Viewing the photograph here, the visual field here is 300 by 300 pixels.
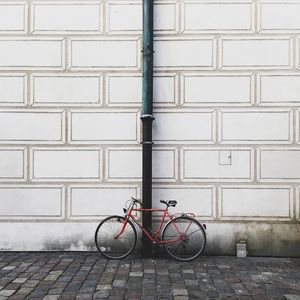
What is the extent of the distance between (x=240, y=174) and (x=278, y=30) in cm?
249

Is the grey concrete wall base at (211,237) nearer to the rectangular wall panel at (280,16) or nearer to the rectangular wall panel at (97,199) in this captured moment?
the rectangular wall panel at (97,199)

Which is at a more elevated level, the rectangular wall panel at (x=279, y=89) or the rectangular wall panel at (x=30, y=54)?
the rectangular wall panel at (x=30, y=54)

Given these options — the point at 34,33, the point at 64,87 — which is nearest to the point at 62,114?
the point at 64,87

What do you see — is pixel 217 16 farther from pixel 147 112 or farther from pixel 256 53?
pixel 147 112

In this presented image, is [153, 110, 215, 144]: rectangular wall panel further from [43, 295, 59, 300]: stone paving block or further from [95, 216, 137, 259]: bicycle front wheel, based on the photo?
[43, 295, 59, 300]: stone paving block

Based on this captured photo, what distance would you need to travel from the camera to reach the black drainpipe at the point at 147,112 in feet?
20.8

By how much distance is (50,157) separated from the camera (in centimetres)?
663

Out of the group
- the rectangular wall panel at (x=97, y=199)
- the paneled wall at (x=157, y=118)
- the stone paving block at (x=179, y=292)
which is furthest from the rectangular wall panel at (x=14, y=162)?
the stone paving block at (x=179, y=292)

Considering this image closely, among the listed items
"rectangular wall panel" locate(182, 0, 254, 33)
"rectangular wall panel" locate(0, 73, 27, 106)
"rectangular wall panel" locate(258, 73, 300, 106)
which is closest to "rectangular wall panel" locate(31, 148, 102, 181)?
"rectangular wall panel" locate(0, 73, 27, 106)

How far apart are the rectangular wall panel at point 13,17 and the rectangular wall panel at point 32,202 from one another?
2682 millimetres

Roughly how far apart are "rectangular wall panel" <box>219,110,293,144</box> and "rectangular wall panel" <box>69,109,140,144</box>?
1.50 metres

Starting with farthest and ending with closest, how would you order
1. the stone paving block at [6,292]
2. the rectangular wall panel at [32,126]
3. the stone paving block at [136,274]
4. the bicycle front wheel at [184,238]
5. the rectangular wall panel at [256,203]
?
the rectangular wall panel at [32,126], the rectangular wall panel at [256,203], the bicycle front wheel at [184,238], the stone paving block at [136,274], the stone paving block at [6,292]

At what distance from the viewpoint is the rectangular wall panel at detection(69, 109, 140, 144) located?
21.6ft

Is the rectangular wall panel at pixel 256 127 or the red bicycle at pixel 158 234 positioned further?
the rectangular wall panel at pixel 256 127
